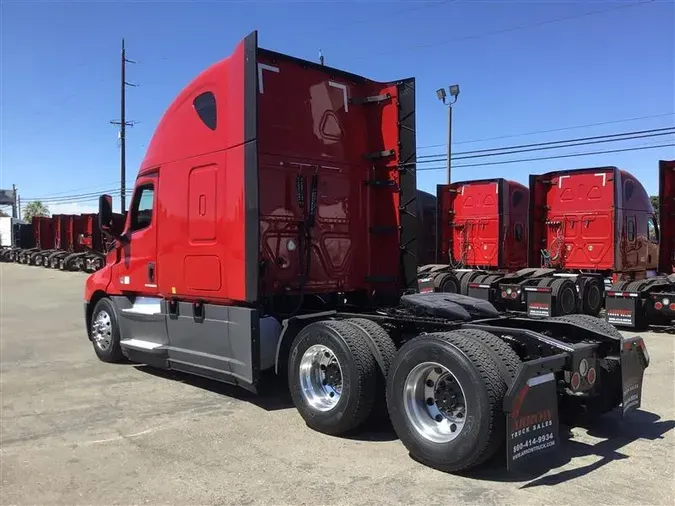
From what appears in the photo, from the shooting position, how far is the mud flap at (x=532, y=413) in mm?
3832

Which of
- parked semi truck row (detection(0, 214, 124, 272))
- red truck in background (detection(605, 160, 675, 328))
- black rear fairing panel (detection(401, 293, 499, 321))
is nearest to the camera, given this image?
black rear fairing panel (detection(401, 293, 499, 321))

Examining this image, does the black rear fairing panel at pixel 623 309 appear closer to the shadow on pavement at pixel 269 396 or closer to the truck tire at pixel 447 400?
the shadow on pavement at pixel 269 396

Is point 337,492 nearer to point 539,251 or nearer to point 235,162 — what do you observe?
point 235,162

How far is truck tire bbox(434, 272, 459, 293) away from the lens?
47.3 ft

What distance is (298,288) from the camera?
6441 mm

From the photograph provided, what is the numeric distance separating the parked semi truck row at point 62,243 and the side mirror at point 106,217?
78.0 ft

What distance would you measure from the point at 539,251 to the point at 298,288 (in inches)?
387

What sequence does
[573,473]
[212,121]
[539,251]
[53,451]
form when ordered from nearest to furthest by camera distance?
[573,473], [53,451], [212,121], [539,251]

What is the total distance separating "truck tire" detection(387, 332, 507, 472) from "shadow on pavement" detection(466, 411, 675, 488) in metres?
0.27

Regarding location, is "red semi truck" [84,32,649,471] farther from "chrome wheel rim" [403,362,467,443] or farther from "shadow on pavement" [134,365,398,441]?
"shadow on pavement" [134,365,398,441]

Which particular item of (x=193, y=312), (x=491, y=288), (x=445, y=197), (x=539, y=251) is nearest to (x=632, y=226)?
(x=539, y=251)

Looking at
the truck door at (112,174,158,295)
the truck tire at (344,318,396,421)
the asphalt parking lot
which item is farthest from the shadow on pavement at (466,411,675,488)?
the truck door at (112,174,158,295)

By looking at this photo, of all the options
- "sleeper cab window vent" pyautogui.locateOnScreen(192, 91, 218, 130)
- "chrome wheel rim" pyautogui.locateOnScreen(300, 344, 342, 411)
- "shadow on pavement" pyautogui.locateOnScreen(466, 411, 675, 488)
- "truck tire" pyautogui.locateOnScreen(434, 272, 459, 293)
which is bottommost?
"shadow on pavement" pyautogui.locateOnScreen(466, 411, 675, 488)

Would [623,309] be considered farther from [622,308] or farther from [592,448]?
[592,448]
